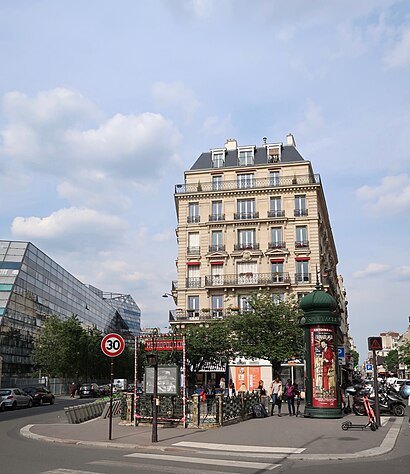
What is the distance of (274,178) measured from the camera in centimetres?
5134

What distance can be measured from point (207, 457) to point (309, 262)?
124 ft

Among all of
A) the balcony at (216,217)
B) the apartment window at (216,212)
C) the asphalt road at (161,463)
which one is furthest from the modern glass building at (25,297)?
the asphalt road at (161,463)

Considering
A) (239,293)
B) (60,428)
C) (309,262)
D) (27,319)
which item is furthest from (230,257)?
(60,428)

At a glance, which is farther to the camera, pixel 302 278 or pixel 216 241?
pixel 216 241

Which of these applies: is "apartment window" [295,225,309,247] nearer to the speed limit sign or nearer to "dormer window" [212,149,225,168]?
"dormer window" [212,149,225,168]

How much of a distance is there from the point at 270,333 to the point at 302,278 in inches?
578

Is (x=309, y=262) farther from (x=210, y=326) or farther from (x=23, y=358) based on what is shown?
(x=23, y=358)

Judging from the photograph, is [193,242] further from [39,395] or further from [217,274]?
[39,395]

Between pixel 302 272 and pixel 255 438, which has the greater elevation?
pixel 302 272

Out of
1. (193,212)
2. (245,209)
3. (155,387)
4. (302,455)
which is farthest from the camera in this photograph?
(193,212)

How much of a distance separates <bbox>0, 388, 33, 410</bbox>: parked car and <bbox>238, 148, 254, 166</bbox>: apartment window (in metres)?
30.3

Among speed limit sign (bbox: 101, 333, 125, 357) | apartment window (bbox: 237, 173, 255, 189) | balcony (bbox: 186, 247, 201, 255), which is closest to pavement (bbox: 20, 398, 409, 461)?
speed limit sign (bbox: 101, 333, 125, 357)

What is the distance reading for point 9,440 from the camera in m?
15.2

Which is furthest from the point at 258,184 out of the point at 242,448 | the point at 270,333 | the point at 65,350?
the point at 242,448
